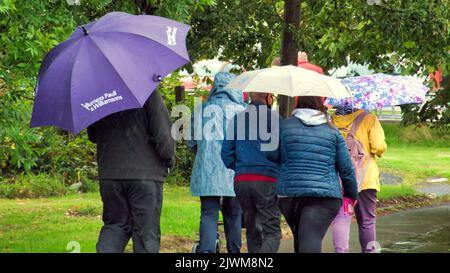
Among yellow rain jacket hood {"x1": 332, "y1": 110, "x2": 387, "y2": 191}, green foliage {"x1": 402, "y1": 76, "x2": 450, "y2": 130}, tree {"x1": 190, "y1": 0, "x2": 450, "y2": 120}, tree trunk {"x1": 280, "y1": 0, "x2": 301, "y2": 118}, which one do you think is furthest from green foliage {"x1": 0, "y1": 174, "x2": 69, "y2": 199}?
yellow rain jacket hood {"x1": 332, "y1": 110, "x2": 387, "y2": 191}

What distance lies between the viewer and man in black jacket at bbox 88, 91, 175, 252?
7.20 meters

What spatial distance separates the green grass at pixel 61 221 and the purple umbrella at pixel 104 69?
2.78 meters

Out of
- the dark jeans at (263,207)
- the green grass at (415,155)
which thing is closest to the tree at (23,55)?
the dark jeans at (263,207)

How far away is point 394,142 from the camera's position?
31.1 meters

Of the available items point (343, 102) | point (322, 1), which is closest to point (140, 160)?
point (343, 102)

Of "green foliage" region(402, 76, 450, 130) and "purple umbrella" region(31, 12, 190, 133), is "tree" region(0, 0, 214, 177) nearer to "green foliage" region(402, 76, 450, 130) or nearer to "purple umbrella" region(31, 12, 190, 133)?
"purple umbrella" region(31, 12, 190, 133)

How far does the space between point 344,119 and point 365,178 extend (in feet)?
1.78

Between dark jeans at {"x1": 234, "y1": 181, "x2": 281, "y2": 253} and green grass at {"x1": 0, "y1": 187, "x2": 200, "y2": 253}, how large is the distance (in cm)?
224

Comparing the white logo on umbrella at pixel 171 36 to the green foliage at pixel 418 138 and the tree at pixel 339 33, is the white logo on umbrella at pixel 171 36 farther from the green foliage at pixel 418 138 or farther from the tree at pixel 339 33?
the green foliage at pixel 418 138

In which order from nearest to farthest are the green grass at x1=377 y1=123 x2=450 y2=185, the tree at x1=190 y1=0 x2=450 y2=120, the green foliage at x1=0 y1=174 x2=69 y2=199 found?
the tree at x1=190 y1=0 x2=450 y2=120, the green foliage at x1=0 y1=174 x2=69 y2=199, the green grass at x1=377 y1=123 x2=450 y2=185

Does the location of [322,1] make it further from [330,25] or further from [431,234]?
[431,234]

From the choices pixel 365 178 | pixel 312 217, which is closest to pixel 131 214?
pixel 312 217

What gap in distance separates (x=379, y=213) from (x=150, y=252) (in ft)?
24.9

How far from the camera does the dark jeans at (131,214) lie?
A: 720 centimetres
